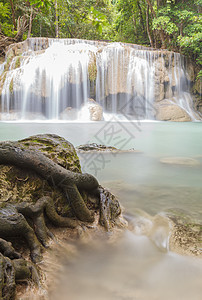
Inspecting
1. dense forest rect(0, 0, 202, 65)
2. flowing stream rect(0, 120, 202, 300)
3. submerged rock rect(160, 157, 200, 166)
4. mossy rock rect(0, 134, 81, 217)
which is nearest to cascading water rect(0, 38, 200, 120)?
dense forest rect(0, 0, 202, 65)

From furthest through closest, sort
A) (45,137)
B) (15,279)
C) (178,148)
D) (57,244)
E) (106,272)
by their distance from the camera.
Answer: (178,148)
(45,137)
(57,244)
(106,272)
(15,279)

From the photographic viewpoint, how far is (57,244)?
1.89m

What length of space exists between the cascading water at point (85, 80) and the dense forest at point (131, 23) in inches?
77.4

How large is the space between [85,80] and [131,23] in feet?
41.1

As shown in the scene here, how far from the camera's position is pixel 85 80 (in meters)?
15.6

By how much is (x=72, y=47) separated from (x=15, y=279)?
1687 cm

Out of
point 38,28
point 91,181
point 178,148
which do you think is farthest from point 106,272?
point 38,28

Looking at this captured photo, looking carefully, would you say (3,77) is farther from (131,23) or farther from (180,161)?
(131,23)

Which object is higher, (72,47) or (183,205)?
(72,47)

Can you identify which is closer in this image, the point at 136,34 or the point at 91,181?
the point at 91,181

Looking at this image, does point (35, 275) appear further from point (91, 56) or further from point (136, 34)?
point (136, 34)

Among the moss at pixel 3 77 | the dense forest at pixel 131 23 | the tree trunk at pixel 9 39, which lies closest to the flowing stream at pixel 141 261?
the dense forest at pixel 131 23

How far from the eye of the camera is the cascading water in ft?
47.6

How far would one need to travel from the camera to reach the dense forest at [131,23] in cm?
1684
